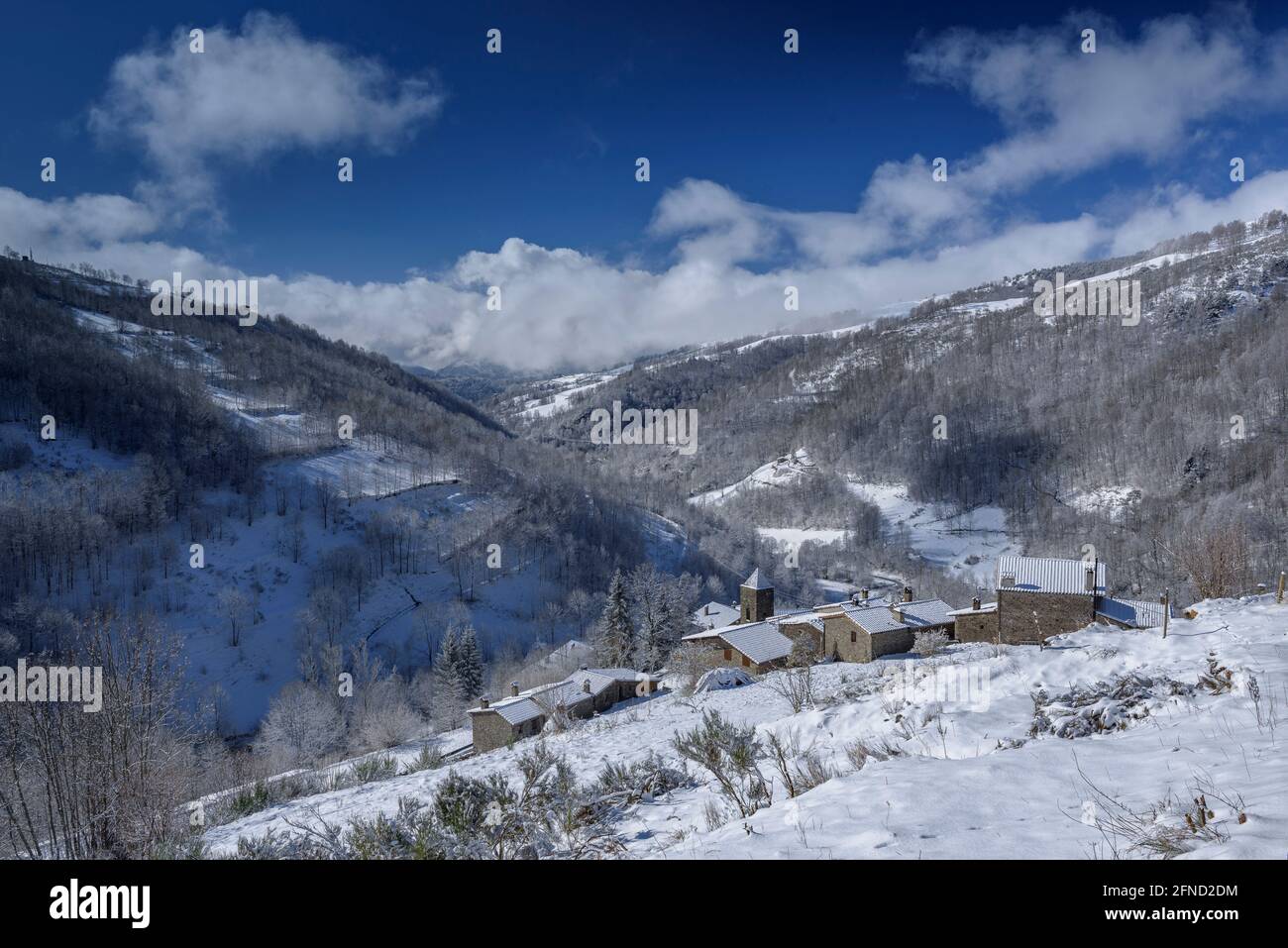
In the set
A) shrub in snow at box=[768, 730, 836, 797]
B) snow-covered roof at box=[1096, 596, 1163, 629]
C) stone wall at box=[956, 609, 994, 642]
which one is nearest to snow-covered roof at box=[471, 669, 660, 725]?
stone wall at box=[956, 609, 994, 642]

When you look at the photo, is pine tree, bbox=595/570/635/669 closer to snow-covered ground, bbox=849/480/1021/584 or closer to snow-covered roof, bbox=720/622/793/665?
snow-covered roof, bbox=720/622/793/665

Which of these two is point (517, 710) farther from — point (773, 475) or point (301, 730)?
point (773, 475)

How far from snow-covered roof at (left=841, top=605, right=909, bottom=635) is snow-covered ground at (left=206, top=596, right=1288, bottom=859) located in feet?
70.8

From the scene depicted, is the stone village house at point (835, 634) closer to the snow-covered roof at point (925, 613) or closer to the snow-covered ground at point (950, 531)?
the snow-covered roof at point (925, 613)

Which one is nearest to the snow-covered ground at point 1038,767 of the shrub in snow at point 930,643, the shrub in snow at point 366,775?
the shrub in snow at point 366,775

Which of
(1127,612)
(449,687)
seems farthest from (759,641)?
(449,687)

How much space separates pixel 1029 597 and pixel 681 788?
88.3ft

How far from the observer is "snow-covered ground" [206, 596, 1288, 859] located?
12.6 ft

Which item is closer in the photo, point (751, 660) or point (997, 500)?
point (751, 660)

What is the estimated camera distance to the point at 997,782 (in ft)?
15.9

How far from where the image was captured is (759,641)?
37.1 m

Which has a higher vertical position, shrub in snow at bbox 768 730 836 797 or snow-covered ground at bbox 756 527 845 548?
snow-covered ground at bbox 756 527 845 548
